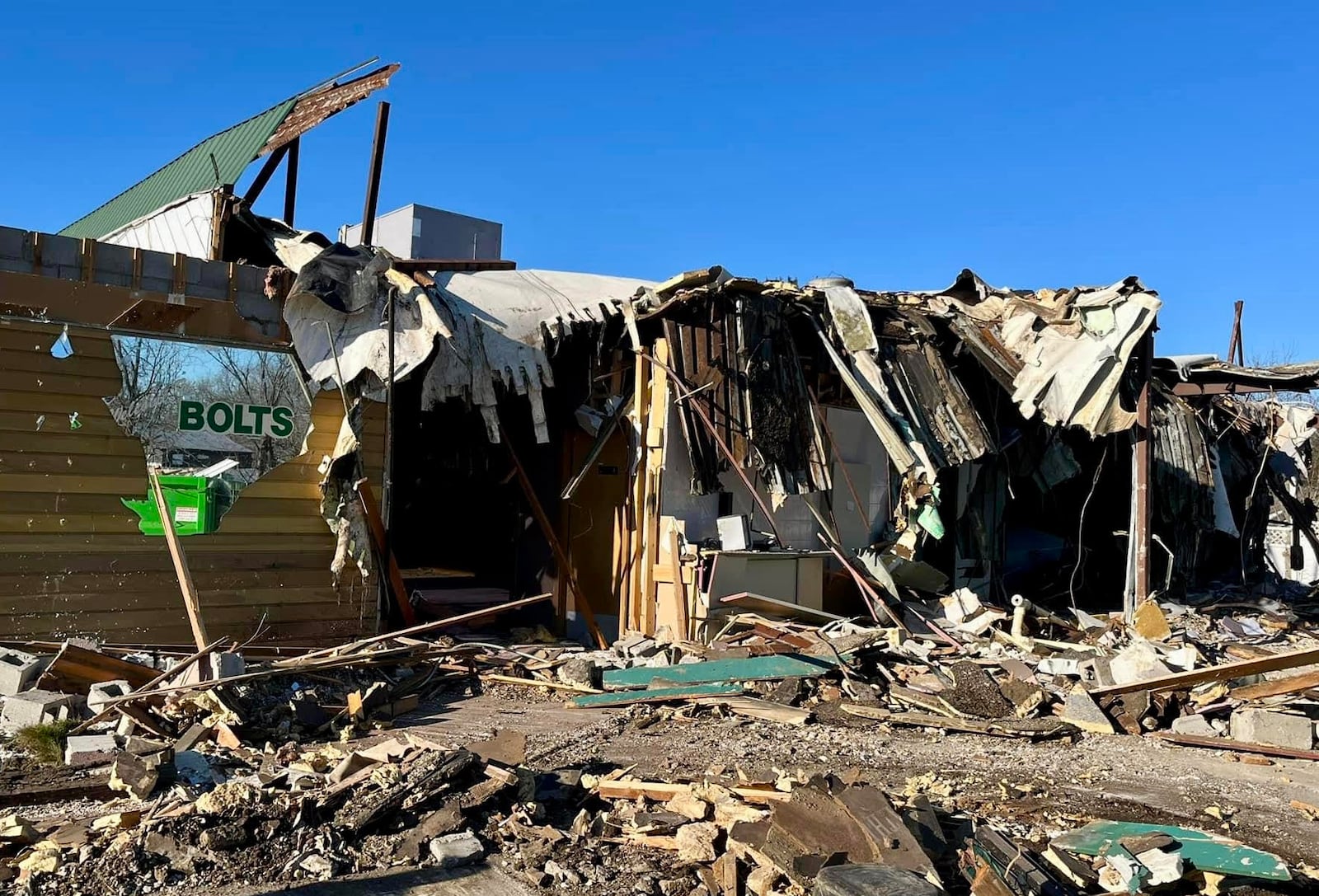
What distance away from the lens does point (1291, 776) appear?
23.0 feet

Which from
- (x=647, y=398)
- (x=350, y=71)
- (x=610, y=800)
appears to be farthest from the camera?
(x=350, y=71)

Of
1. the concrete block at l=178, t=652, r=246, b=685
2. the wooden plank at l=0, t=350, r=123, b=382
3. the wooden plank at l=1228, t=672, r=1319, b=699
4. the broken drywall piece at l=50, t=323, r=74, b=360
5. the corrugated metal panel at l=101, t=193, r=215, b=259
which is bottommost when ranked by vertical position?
the wooden plank at l=1228, t=672, r=1319, b=699

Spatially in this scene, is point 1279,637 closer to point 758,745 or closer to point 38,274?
point 758,745

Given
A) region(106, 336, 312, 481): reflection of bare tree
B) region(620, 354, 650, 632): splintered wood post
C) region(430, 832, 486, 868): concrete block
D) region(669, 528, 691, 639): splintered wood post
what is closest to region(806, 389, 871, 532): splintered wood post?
region(620, 354, 650, 632): splintered wood post

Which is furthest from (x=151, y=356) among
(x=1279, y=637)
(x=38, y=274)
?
(x=1279, y=637)

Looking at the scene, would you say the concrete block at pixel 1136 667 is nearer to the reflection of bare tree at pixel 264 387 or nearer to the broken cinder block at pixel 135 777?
the broken cinder block at pixel 135 777

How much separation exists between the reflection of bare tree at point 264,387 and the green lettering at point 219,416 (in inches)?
3.2

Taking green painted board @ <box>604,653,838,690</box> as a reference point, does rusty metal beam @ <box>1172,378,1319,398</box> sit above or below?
above

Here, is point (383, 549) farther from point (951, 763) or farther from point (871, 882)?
point (871, 882)

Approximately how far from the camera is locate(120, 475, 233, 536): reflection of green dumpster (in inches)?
342

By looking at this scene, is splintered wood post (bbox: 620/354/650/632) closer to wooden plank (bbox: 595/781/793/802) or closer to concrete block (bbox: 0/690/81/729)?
wooden plank (bbox: 595/781/793/802)

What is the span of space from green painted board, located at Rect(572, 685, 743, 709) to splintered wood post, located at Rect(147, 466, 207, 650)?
312 cm

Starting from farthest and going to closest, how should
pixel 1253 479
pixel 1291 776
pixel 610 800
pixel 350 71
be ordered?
pixel 1253 479
pixel 350 71
pixel 1291 776
pixel 610 800

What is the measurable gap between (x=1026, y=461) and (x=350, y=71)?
10.3m
